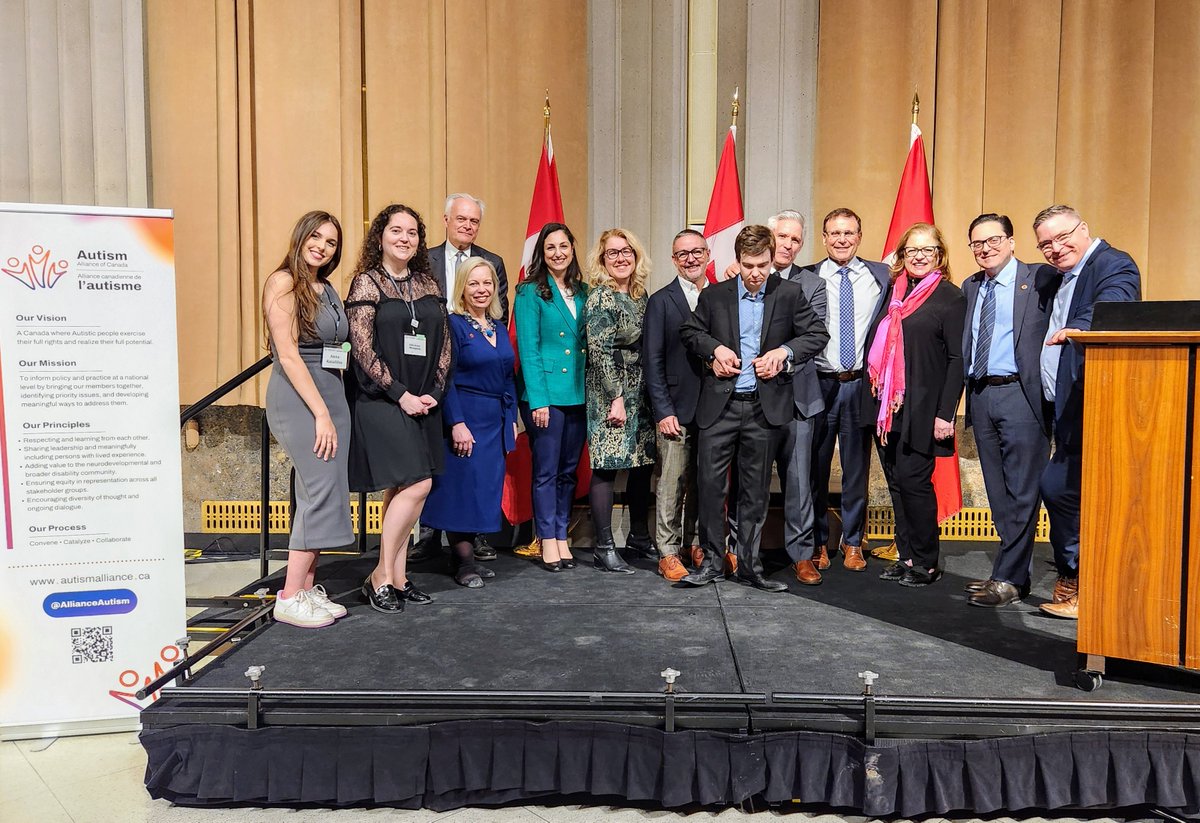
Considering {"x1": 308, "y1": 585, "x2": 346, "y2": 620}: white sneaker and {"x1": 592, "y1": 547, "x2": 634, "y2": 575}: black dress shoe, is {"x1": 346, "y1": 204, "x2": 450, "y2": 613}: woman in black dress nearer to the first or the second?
{"x1": 308, "y1": 585, "x2": 346, "y2": 620}: white sneaker

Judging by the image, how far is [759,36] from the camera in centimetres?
509

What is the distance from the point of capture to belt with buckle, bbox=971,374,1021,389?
3.21m

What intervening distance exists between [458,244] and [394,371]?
3.18 ft

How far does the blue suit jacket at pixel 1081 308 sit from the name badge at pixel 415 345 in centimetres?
229

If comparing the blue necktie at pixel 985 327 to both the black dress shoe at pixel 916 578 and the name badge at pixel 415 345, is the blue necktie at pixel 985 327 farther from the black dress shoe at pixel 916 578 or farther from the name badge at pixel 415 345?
the name badge at pixel 415 345

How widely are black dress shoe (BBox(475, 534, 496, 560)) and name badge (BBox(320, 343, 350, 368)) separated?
54.2 inches

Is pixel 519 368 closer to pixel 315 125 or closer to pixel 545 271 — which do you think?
pixel 545 271

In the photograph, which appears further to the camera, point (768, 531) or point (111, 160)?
point (111, 160)

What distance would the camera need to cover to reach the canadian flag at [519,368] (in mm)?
4223

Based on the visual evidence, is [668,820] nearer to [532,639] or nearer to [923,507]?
[532,639]

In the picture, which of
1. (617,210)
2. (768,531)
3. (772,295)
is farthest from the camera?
(617,210)

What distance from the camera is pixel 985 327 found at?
10.8 feet

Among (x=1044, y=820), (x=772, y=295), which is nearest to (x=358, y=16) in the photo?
(x=772, y=295)

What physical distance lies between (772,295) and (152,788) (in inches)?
104
